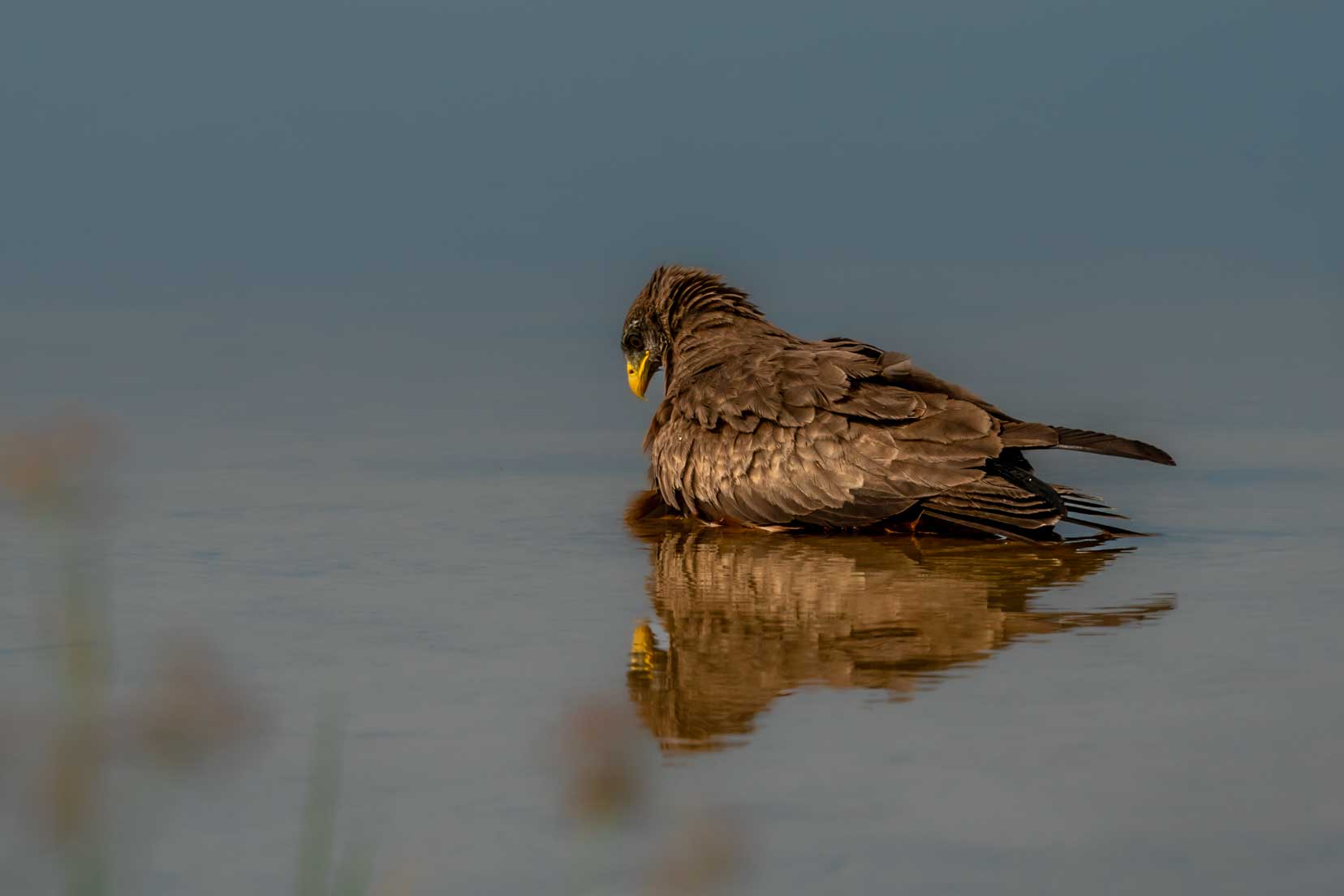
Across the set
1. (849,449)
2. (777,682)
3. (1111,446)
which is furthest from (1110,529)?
(777,682)

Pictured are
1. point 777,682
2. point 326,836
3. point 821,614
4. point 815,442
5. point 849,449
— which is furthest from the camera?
point 815,442

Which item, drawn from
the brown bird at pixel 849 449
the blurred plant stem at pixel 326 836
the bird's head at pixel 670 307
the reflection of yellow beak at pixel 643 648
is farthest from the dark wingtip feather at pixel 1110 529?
the blurred plant stem at pixel 326 836

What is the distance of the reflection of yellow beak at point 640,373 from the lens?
1261 centimetres

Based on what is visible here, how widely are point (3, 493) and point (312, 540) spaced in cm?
670

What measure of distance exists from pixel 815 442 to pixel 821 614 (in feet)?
6.96

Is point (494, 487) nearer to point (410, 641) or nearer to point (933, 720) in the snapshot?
point (410, 641)

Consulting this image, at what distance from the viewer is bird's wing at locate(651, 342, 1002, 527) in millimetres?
9742

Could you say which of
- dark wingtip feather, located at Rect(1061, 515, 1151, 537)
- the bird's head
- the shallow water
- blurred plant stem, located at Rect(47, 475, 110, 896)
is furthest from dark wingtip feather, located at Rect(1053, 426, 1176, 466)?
blurred plant stem, located at Rect(47, 475, 110, 896)

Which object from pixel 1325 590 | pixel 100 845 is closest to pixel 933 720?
pixel 1325 590

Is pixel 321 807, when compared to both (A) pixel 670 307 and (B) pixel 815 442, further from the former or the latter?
(A) pixel 670 307

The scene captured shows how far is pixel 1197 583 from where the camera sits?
860 centimetres

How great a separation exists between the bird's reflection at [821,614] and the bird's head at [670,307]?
2003 mm

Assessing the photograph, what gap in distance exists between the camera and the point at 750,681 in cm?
693

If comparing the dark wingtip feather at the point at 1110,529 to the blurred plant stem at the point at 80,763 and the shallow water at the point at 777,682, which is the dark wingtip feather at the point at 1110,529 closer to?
the shallow water at the point at 777,682
